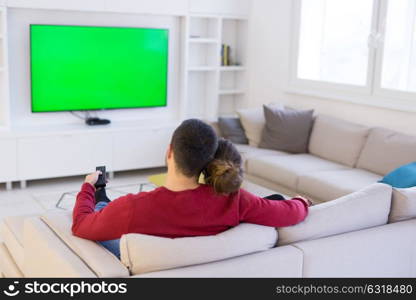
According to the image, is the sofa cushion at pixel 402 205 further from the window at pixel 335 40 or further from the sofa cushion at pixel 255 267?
the window at pixel 335 40

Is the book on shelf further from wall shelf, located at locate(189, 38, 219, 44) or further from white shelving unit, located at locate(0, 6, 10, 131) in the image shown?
white shelving unit, located at locate(0, 6, 10, 131)

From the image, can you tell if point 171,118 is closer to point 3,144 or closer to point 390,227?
point 3,144

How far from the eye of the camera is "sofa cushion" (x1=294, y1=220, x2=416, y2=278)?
2365mm

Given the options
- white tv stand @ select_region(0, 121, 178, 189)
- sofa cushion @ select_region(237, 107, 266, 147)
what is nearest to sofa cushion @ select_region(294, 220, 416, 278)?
sofa cushion @ select_region(237, 107, 266, 147)

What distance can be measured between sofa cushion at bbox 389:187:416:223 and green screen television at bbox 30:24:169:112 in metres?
3.74

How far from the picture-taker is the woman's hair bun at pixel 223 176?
2.18 meters

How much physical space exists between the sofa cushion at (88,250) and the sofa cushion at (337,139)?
2.97 metres

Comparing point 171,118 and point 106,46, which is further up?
point 106,46

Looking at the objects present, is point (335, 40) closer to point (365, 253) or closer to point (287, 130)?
point (287, 130)

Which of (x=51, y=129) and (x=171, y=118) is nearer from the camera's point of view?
(x=51, y=129)

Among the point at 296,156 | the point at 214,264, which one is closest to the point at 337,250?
the point at 214,264

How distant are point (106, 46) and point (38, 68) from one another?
69 centimetres

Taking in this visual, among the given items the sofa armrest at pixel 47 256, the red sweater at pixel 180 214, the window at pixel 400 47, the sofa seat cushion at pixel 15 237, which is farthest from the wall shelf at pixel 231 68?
the red sweater at pixel 180 214

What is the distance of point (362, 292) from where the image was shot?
229cm
